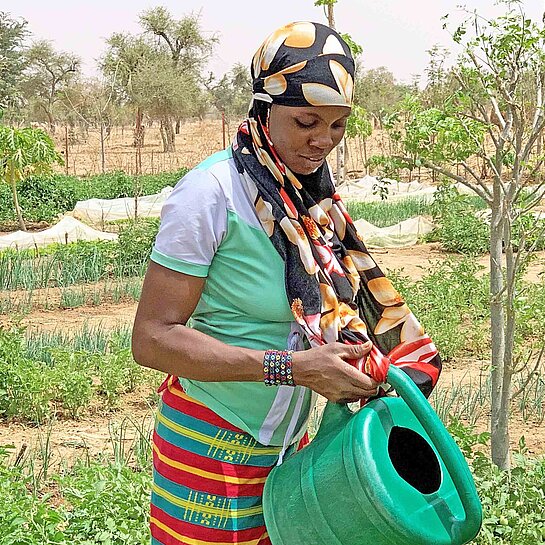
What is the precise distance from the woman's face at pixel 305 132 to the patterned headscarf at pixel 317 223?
0.04ft

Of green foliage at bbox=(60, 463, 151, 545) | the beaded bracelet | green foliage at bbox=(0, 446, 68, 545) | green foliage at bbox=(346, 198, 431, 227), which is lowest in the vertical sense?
green foliage at bbox=(346, 198, 431, 227)

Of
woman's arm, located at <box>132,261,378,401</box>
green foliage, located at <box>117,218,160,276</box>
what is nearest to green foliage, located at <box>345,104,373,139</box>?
woman's arm, located at <box>132,261,378,401</box>

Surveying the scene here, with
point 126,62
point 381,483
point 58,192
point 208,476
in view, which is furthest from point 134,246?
point 126,62

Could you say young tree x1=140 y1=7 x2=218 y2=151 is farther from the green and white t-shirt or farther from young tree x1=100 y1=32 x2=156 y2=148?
the green and white t-shirt

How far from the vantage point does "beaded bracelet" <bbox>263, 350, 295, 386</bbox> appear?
1410 millimetres

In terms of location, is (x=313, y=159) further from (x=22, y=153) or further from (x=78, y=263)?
(x=22, y=153)

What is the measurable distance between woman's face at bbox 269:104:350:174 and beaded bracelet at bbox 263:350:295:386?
315 millimetres

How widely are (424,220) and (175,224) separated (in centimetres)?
1007

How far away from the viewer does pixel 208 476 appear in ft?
5.13

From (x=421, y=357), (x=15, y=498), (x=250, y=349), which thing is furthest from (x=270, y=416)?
(x=15, y=498)

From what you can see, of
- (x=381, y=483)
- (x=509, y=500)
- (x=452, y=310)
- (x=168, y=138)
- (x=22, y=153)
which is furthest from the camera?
(x=168, y=138)

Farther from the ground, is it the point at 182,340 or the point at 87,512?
the point at 182,340

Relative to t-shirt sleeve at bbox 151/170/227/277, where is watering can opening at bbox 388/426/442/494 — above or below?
below

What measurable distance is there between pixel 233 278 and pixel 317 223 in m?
0.18
